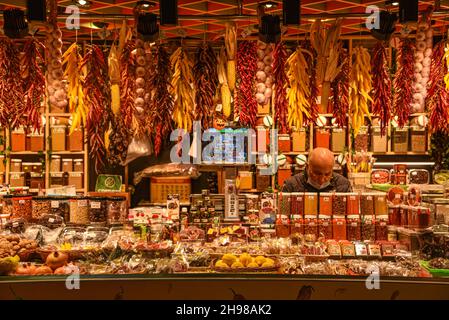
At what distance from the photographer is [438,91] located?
165 inches

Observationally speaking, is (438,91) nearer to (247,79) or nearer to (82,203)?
(247,79)

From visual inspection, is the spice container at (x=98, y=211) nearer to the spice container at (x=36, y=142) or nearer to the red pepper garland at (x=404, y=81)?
the red pepper garland at (x=404, y=81)

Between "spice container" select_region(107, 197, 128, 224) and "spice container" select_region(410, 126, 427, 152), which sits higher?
"spice container" select_region(410, 126, 427, 152)

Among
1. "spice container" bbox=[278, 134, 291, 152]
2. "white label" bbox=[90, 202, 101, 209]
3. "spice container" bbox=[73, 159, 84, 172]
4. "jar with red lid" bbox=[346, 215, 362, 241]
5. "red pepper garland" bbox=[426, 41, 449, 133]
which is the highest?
"red pepper garland" bbox=[426, 41, 449, 133]

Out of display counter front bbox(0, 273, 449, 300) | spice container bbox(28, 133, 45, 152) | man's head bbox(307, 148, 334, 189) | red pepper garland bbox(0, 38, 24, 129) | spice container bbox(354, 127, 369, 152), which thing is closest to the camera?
display counter front bbox(0, 273, 449, 300)

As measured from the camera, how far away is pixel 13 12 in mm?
3873

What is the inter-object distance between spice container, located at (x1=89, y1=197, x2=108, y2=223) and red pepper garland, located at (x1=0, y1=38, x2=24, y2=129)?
Result: 94 cm

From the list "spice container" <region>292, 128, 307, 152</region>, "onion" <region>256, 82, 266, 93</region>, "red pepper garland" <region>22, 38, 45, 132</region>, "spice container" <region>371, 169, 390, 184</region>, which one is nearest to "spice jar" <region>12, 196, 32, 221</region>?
"red pepper garland" <region>22, 38, 45, 132</region>

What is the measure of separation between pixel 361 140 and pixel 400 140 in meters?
0.64

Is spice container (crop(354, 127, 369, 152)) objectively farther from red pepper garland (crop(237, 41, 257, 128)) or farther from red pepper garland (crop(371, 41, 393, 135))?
red pepper garland (crop(371, 41, 393, 135))

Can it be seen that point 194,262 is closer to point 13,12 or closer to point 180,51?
point 180,51

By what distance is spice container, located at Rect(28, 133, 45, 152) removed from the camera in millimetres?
8156
